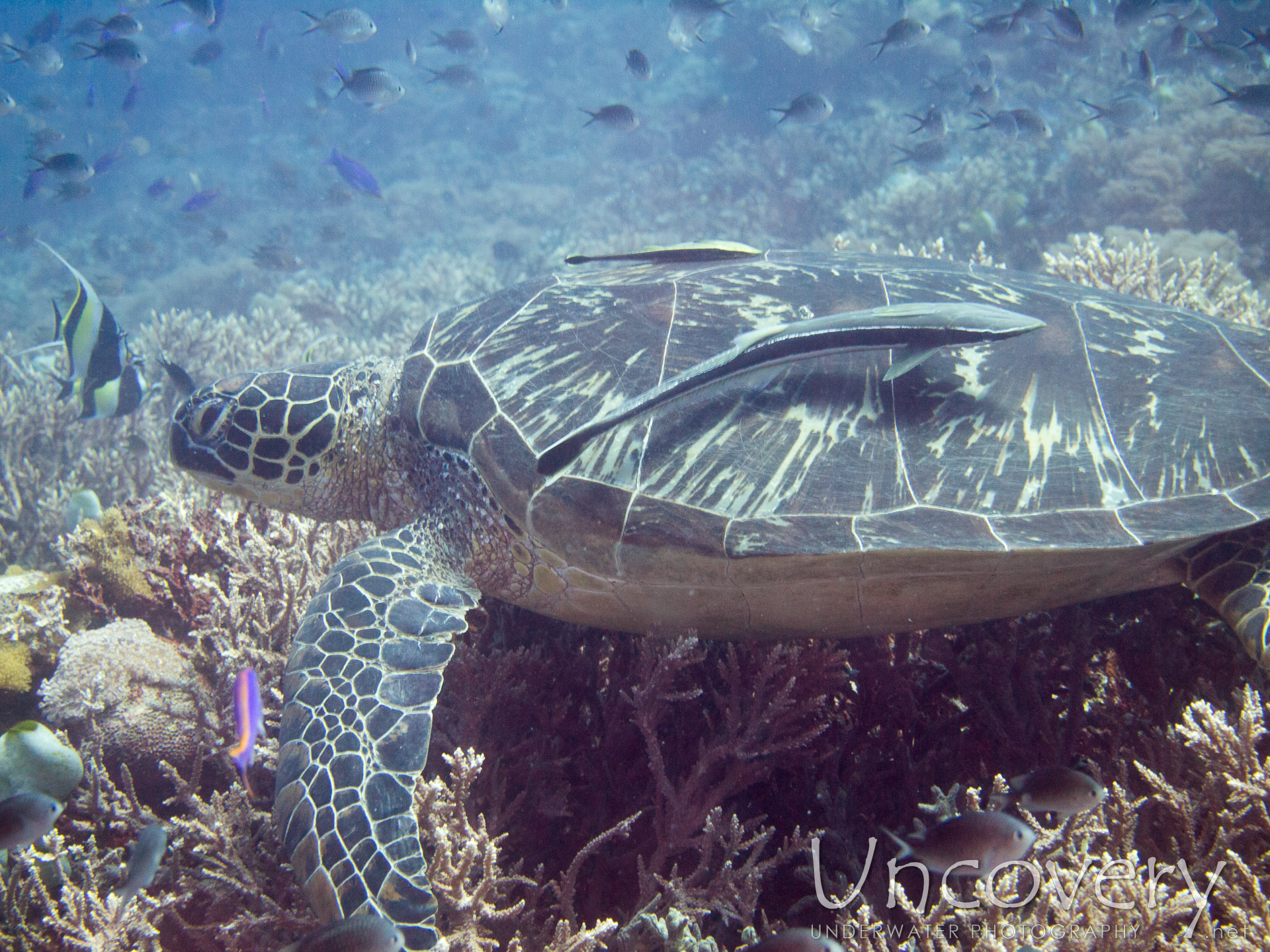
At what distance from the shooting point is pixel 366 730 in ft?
5.55

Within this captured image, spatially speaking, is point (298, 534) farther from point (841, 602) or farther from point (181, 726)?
point (841, 602)

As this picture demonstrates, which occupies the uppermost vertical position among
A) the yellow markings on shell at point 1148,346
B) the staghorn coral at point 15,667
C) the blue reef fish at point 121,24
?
the yellow markings on shell at point 1148,346

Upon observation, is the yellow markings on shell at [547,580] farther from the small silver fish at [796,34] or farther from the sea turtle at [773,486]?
the small silver fish at [796,34]

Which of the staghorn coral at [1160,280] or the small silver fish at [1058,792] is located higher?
the staghorn coral at [1160,280]

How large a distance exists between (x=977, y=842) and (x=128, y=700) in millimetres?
2681

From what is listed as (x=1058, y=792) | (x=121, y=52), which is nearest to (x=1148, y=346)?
(x=1058, y=792)

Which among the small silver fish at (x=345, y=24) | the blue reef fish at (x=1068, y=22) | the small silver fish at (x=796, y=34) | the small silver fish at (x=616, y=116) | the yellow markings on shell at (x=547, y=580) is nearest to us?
the yellow markings on shell at (x=547, y=580)

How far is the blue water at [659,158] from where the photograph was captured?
9.25 metres

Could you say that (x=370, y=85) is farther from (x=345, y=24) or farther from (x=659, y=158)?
(x=659, y=158)

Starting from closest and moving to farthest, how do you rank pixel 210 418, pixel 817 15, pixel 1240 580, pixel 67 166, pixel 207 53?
pixel 1240 580, pixel 210 418, pixel 67 166, pixel 207 53, pixel 817 15

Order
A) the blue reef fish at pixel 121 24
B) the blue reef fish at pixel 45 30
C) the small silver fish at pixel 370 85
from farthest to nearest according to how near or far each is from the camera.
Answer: the blue reef fish at pixel 45 30
the blue reef fish at pixel 121 24
the small silver fish at pixel 370 85

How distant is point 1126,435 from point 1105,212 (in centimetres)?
902

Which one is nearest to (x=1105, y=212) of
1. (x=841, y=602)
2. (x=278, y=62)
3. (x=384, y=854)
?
(x=841, y=602)

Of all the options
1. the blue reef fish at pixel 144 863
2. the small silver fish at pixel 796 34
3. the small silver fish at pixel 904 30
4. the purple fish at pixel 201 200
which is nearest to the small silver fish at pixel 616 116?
A: the small silver fish at pixel 904 30
